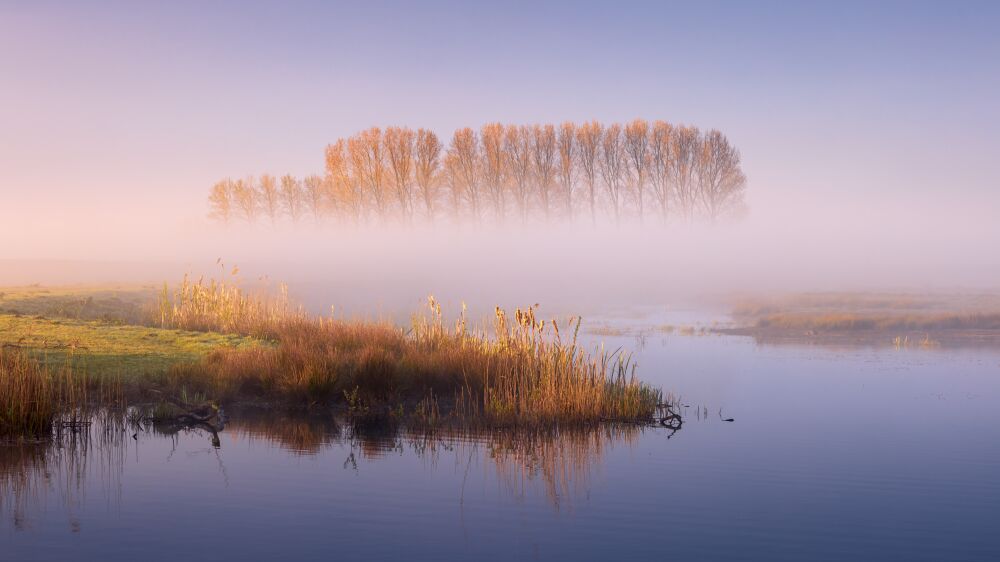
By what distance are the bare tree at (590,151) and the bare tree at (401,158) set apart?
13.9 m

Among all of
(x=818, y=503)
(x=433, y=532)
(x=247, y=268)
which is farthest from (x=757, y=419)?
(x=247, y=268)

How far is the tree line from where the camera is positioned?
66562 millimetres

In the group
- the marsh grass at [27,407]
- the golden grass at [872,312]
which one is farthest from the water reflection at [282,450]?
the golden grass at [872,312]

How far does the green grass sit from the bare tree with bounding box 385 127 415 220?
143 feet

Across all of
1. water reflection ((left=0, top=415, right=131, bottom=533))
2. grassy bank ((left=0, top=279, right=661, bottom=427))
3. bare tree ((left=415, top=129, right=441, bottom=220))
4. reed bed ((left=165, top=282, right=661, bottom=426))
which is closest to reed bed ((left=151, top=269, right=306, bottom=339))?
grassy bank ((left=0, top=279, right=661, bottom=427))

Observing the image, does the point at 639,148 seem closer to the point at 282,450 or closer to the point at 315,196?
the point at 315,196

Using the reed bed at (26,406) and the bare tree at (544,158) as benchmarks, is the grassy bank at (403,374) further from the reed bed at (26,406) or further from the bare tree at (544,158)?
the bare tree at (544,158)

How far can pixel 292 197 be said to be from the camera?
78.4m

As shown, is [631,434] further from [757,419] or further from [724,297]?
[724,297]

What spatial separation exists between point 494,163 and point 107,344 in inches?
1962

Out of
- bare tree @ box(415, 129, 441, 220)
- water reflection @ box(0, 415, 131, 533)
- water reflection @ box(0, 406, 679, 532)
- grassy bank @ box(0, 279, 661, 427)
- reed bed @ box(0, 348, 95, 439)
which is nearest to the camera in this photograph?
water reflection @ box(0, 415, 131, 533)

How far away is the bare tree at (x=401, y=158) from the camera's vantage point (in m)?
65.6

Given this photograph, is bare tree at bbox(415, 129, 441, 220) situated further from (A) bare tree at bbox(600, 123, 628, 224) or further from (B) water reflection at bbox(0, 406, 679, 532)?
(B) water reflection at bbox(0, 406, 679, 532)

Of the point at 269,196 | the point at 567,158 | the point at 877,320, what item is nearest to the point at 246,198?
the point at 269,196
